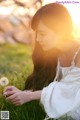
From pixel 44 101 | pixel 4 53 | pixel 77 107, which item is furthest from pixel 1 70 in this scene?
pixel 77 107

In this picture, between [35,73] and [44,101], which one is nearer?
[44,101]

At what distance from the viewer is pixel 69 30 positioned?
262 centimetres

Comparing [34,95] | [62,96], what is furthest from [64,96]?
[34,95]

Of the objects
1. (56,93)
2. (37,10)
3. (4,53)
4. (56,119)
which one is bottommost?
(56,119)

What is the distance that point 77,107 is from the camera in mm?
2518

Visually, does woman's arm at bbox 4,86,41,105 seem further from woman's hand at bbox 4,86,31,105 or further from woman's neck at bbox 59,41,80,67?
woman's neck at bbox 59,41,80,67

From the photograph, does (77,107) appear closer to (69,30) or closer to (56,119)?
(56,119)

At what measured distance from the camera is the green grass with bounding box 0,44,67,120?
2666 millimetres

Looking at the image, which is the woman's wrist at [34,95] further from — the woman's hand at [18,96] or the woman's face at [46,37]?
the woman's face at [46,37]

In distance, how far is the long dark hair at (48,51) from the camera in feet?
8.43

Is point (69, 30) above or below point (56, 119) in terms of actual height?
above

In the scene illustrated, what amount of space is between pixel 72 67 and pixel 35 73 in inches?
10.5

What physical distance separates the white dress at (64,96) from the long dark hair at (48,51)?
0.13 m

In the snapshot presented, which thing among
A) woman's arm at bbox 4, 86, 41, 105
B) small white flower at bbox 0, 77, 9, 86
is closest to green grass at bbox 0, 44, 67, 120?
small white flower at bbox 0, 77, 9, 86
